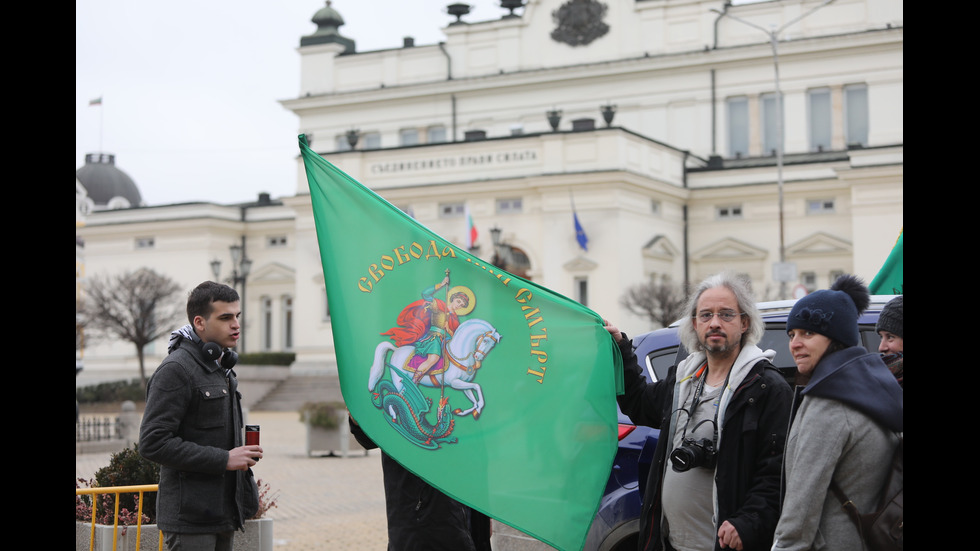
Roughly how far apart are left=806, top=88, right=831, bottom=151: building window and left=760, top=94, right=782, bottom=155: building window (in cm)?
144

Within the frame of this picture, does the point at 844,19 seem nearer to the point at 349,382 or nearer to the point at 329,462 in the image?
the point at 329,462

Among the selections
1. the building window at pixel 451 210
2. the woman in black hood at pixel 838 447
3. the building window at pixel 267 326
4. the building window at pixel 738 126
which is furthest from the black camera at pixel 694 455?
the building window at pixel 267 326

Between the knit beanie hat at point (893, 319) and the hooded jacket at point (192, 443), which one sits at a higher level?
the knit beanie hat at point (893, 319)

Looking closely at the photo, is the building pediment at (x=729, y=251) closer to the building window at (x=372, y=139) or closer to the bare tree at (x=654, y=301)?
the bare tree at (x=654, y=301)

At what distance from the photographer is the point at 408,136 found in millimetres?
54719

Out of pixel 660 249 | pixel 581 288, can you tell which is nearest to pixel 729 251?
pixel 660 249

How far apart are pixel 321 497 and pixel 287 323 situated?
37.7 m

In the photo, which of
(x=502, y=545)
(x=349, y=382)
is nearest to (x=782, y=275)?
(x=502, y=545)

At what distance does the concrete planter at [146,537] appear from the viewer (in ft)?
27.4

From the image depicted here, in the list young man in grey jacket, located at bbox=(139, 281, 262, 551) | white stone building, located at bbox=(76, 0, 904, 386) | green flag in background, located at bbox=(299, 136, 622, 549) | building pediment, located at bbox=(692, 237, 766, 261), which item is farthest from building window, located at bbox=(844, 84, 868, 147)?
young man in grey jacket, located at bbox=(139, 281, 262, 551)

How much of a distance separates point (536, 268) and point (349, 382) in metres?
37.6

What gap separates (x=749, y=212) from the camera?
45.1 m

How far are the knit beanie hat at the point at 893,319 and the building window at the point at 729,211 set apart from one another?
1592 inches

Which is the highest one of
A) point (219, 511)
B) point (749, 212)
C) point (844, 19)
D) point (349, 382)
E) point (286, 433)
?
point (844, 19)
